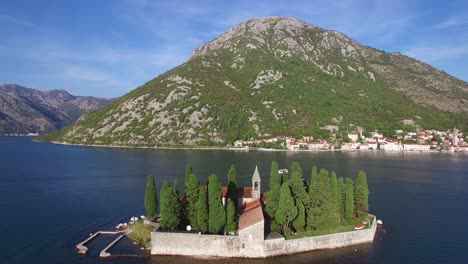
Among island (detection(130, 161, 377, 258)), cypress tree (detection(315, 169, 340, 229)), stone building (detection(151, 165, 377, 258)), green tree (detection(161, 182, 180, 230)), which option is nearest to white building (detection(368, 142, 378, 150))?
island (detection(130, 161, 377, 258))

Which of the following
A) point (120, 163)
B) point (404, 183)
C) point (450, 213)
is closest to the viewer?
point (450, 213)

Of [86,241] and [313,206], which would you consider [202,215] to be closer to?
[313,206]

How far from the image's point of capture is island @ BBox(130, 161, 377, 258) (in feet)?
123

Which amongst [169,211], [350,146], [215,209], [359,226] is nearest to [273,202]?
[215,209]

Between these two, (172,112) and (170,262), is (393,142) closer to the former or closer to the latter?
(172,112)

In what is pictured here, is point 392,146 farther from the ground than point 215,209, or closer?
farther from the ground

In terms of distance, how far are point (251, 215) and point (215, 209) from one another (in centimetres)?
391

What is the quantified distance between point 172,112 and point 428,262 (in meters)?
165

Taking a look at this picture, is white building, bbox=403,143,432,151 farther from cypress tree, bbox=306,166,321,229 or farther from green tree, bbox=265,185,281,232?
green tree, bbox=265,185,281,232

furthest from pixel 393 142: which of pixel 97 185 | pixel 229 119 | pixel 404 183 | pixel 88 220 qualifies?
pixel 88 220

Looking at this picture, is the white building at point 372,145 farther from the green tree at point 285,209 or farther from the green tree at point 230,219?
the green tree at point 230,219

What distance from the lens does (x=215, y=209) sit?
1523 inches

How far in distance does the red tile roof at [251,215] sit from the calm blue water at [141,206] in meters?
3.57

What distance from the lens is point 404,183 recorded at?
83125 millimetres
